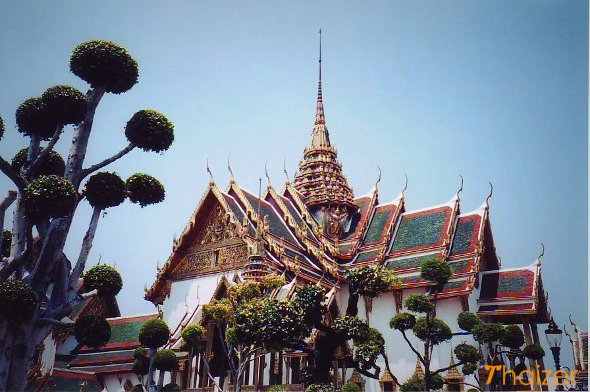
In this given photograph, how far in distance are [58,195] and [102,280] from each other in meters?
1.51

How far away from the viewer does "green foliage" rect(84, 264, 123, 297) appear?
6.72 meters

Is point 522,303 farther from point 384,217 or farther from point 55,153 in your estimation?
point 55,153

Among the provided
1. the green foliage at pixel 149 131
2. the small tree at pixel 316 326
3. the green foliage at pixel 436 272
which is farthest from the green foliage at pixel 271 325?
the green foliage at pixel 149 131

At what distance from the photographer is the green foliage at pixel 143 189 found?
7.14 m

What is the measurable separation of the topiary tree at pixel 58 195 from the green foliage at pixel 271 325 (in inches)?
76.4

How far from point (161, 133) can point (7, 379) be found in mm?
3333

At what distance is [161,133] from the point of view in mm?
6949

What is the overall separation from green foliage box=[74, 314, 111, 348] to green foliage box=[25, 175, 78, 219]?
59.8 inches

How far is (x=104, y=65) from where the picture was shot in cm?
660

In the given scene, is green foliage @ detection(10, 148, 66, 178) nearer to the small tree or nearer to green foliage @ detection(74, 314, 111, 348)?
green foliage @ detection(74, 314, 111, 348)

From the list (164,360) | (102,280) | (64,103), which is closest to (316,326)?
(102,280)

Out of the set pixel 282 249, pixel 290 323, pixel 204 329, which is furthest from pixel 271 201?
pixel 290 323

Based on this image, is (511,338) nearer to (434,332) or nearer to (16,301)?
(434,332)

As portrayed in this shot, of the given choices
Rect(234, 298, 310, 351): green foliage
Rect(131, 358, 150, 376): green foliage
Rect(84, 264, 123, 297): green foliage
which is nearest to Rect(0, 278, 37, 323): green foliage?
Rect(84, 264, 123, 297): green foliage
